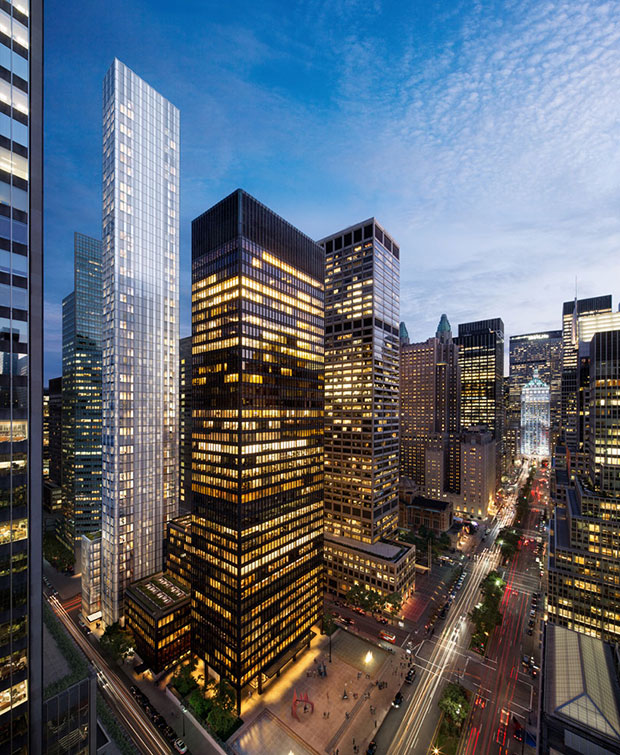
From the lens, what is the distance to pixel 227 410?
78.3 m

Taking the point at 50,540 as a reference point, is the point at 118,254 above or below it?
above

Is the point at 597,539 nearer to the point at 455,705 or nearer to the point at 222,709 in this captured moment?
the point at 455,705

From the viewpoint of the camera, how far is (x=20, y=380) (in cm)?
3894

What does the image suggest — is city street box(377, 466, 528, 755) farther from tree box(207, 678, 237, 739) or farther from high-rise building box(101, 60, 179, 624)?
high-rise building box(101, 60, 179, 624)

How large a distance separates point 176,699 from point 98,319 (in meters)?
147

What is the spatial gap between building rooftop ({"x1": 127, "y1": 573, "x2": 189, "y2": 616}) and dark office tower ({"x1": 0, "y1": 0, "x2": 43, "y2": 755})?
158ft

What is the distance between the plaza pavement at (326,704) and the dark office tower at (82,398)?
10050cm

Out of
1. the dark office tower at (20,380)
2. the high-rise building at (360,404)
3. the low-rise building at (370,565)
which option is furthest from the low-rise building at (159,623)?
the high-rise building at (360,404)

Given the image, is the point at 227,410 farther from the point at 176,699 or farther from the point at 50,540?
the point at 50,540

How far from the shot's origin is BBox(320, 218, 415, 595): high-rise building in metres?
124

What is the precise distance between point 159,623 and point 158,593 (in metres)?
Answer: 10.9

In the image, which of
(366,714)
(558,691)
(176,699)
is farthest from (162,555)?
(558,691)

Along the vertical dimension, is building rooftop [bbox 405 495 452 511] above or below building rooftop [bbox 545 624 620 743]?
below

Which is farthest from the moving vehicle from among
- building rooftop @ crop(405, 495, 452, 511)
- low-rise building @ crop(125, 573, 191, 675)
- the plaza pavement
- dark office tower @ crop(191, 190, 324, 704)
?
building rooftop @ crop(405, 495, 452, 511)
